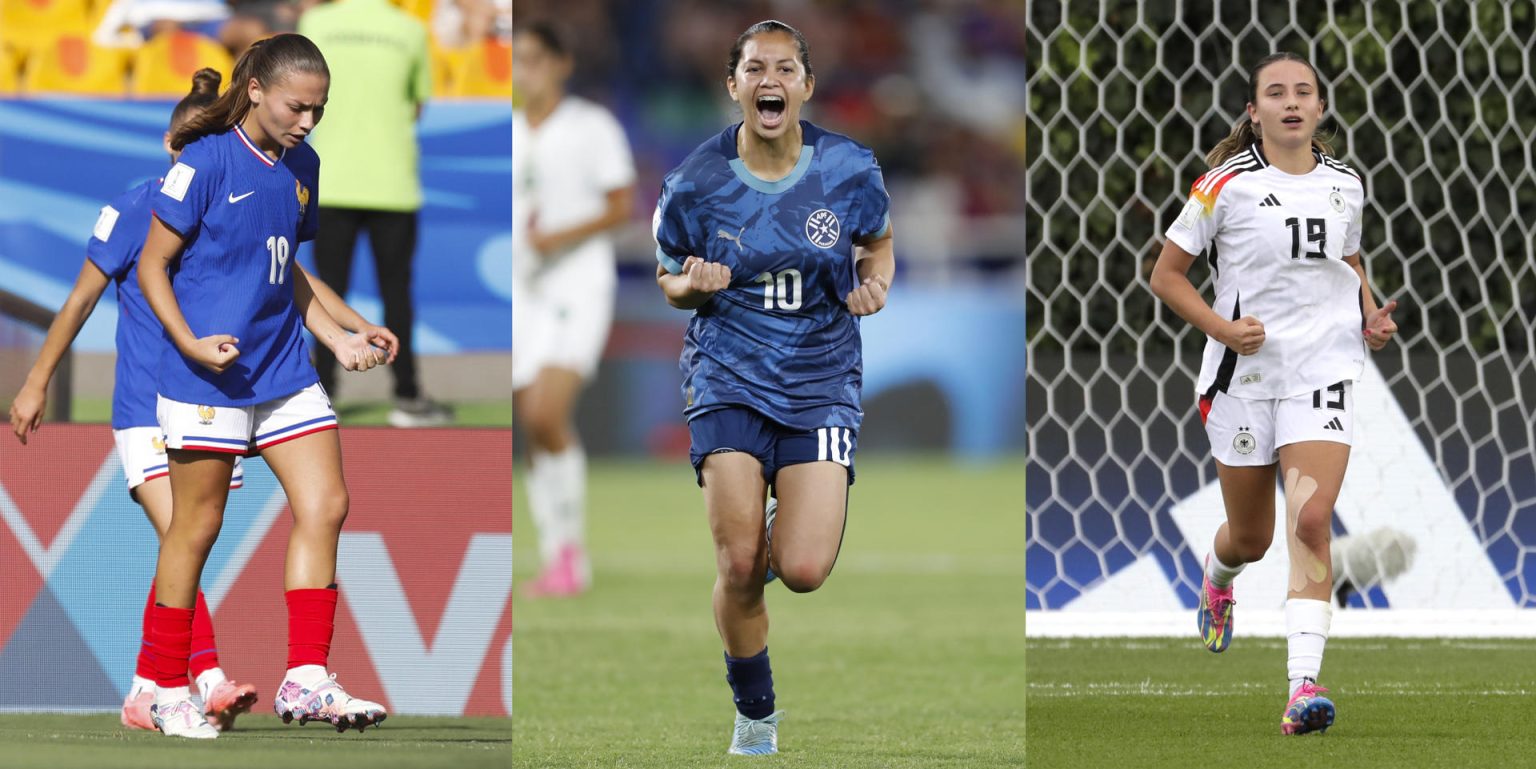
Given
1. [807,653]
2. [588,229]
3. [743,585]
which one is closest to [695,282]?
[743,585]

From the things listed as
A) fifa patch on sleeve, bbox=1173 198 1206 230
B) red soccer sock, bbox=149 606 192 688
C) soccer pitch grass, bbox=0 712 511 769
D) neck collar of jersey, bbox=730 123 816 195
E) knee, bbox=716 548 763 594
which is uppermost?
Answer: neck collar of jersey, bbox=730 123 816 195

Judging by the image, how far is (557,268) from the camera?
442 inches

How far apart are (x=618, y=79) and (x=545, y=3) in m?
1.07

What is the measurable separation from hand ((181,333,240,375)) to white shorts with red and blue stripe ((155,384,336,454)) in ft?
0.64

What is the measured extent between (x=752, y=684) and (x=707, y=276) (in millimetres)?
1091

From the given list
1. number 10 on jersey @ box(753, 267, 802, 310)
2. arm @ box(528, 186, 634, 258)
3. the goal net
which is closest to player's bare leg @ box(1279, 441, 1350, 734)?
number 10 on jersey @ box(753, 267, 802, 310)

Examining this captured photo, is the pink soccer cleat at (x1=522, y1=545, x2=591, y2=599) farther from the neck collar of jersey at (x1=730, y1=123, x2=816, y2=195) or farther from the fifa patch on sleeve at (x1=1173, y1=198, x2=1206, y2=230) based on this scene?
the neck collar of jersey at (x1=730, y1=123, x2=816, y2=195)

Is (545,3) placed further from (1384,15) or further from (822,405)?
(822,405)

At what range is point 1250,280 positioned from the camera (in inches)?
225

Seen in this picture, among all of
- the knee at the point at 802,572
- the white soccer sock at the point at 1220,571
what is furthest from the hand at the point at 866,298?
the white soccer sock at the point at 1220,571

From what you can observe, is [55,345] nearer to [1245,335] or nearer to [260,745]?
[260,745]

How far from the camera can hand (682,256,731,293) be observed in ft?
16.3

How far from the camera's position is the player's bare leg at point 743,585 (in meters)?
5.22

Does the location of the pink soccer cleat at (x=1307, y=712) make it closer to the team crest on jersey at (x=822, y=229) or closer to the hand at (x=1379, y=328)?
the hand at (x=1379, y=328)
